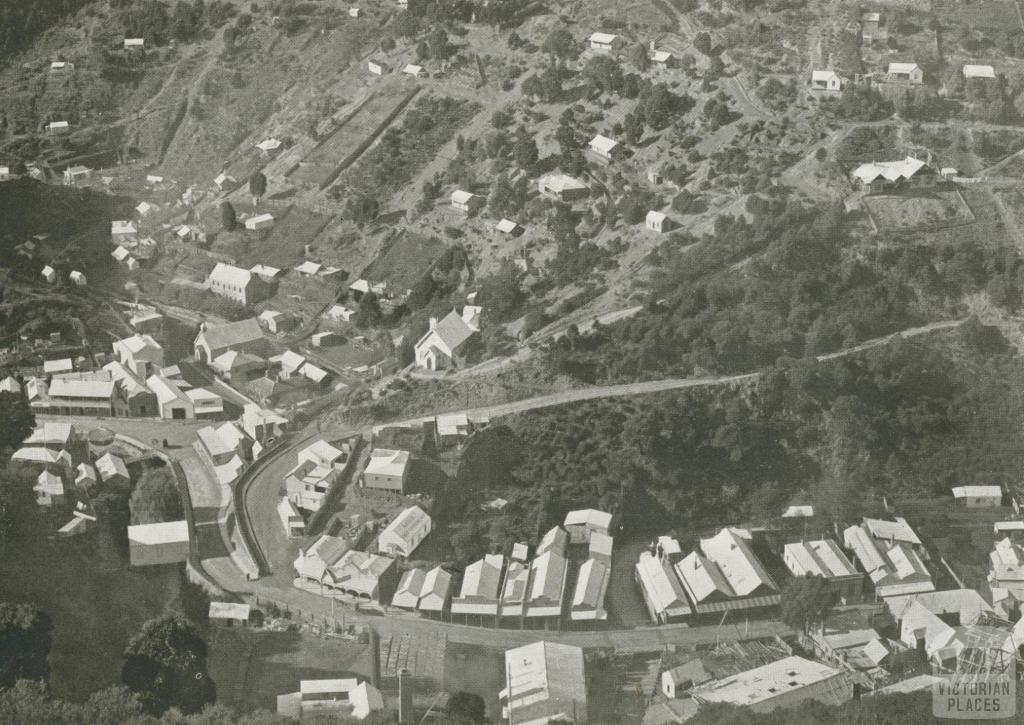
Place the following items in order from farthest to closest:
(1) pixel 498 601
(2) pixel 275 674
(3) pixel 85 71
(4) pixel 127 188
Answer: (3) pixel 85 71 → (4) pixel 127 188 → (1) pixel 498 601 → (2) pixel 275 674

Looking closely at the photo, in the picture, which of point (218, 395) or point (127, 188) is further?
point (127, 188)

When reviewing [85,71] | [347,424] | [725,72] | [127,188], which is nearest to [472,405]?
[347,424]

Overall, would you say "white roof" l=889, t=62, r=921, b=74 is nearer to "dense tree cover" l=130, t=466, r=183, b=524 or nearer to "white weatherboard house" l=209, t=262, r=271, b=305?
"white weatherboard house" l=209, t=262, r=271, b=305

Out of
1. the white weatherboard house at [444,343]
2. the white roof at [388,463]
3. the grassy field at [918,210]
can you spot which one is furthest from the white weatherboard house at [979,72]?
the white roof at [388,463]

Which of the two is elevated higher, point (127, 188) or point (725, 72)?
point (725, 72)

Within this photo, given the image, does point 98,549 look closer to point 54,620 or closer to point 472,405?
point 54,620

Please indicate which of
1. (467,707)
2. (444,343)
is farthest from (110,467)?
(467,707)

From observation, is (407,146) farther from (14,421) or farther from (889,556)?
(889,556)
